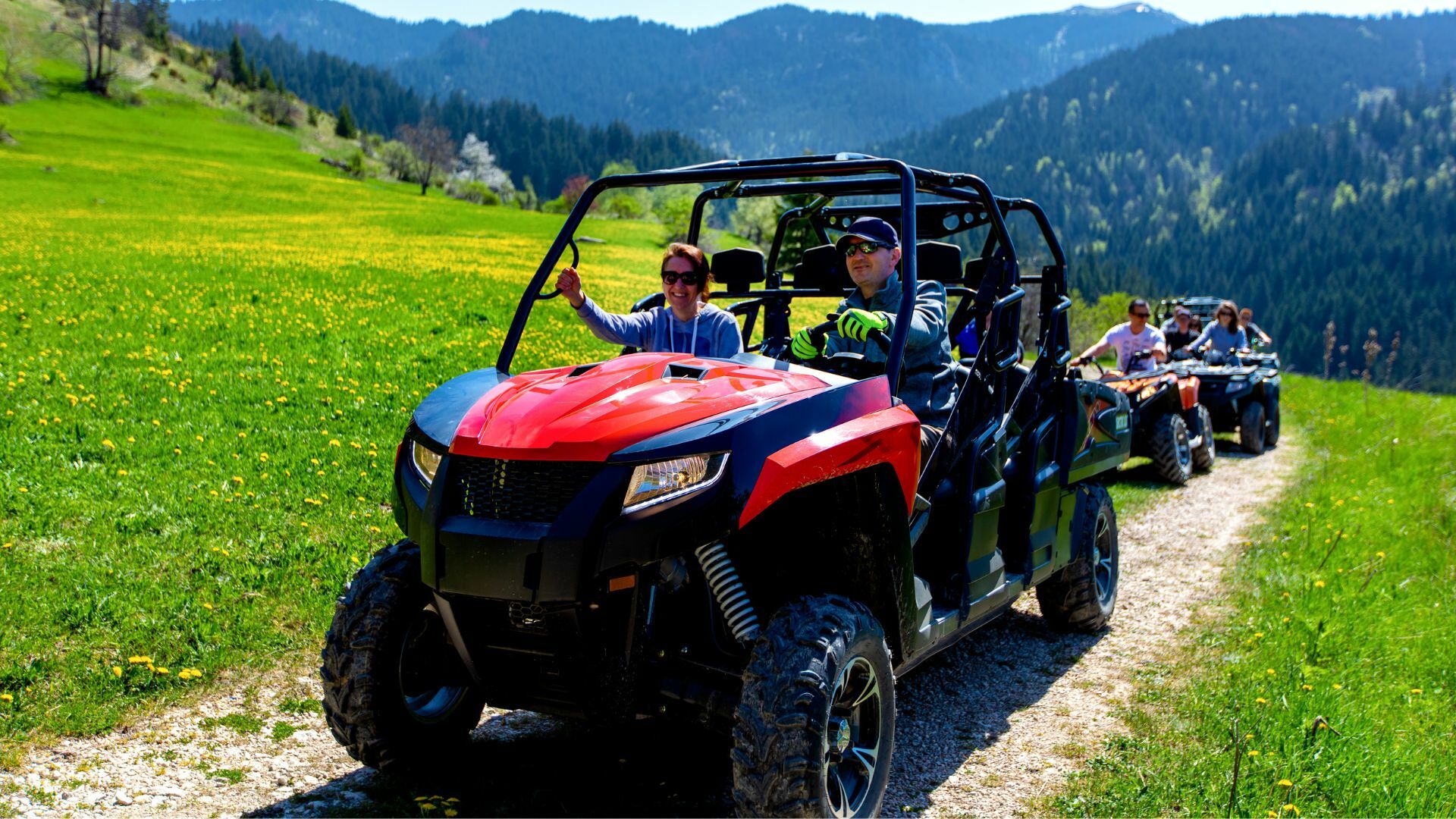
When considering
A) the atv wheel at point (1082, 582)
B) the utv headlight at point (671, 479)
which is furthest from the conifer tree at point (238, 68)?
the utv headlight at point (671, 479)

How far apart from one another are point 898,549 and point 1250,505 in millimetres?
7988

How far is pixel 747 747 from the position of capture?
2994 mm

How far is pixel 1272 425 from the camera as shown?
1450cm

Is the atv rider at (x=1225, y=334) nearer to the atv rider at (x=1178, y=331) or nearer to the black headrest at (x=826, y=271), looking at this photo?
the atv rider at (x=1178, y=331)

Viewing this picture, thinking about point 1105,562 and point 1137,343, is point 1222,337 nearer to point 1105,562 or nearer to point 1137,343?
point 1137,343

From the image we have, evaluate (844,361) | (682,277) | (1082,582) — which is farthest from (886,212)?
(1082,582)

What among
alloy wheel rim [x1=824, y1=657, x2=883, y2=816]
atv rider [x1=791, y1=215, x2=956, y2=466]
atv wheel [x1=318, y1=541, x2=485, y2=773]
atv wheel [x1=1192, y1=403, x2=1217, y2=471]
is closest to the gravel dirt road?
atv wheel [x1=318, y1=541, x2=485, y2=773]

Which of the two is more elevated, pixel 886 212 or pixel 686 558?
pixel 886 212

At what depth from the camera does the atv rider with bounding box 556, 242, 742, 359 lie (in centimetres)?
474

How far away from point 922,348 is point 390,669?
245 centimetres

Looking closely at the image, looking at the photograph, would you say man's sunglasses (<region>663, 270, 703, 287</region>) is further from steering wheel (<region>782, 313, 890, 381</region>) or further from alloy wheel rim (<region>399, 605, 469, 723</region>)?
alloy wheel rim (<region>399, 605, 469, 723</region>)

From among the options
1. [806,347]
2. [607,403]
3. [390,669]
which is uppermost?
[806,347]

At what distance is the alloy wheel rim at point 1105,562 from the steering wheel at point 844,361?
2.51m

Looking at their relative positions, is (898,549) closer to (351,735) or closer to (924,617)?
(924,617)
